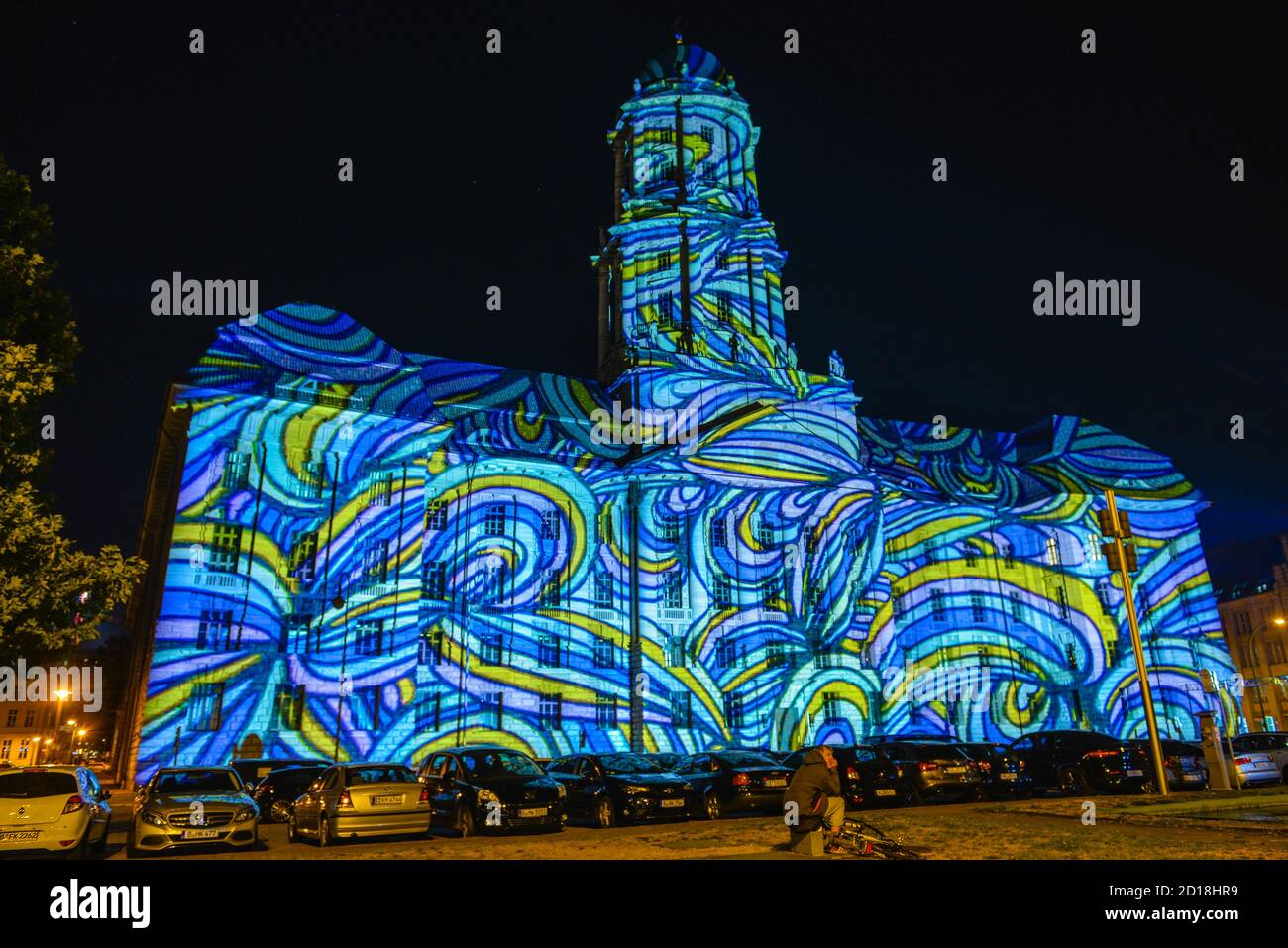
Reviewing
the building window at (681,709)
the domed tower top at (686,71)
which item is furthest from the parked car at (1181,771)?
the domed tower top at (686,71)

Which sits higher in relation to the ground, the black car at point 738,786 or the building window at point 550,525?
the building window at point 550,525

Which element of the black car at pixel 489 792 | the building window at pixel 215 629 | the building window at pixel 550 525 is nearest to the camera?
the black car at pixel 489 792

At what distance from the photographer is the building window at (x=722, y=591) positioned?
44469 millimetres

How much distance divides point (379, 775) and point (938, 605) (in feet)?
137

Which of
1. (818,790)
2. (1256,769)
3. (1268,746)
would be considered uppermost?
(818,790)

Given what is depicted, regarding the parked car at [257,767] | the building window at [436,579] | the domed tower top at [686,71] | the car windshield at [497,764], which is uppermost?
the domed tower top at [686,71]

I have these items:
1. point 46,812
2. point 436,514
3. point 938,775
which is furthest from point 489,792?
point 436,514

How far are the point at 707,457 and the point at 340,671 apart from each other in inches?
793

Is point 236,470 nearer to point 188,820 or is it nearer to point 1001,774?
point 188,820

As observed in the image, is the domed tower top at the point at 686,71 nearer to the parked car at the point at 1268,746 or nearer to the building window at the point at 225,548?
the building window at the point at 225,548

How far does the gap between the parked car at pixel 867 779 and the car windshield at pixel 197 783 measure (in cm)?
1222

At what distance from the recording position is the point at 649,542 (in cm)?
4447

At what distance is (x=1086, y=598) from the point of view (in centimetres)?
5481
